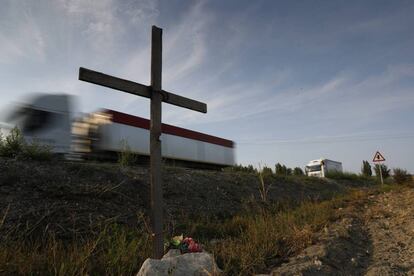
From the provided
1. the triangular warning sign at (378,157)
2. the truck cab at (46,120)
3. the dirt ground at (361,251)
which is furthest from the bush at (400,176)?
the truck cab at (46,120)

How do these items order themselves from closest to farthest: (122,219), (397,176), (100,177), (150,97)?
(150,97) < (122,219) < (100,177) < (397,176)

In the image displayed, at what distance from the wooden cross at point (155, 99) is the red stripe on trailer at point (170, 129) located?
1364cm

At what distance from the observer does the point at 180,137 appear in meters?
22.4

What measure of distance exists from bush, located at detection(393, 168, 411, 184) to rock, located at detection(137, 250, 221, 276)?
782 inches

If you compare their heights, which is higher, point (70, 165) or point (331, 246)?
point (70, 165)

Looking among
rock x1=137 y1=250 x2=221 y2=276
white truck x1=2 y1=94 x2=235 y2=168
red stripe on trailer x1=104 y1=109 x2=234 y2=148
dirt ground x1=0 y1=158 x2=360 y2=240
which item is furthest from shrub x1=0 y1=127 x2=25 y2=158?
red stripe on trailer x1=104 y1=109 x2=234 y2=148

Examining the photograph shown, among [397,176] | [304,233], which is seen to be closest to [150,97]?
[304,233]

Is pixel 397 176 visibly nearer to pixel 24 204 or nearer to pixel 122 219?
pixel 122 219

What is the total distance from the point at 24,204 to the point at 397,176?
68.2 ft

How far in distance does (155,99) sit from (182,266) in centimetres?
199

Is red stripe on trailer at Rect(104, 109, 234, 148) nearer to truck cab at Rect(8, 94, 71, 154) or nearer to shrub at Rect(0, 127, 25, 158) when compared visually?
truck cab at Rect(8, 94, 71, 154)

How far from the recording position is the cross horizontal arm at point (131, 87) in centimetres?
382

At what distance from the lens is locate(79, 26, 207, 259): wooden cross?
401 cm

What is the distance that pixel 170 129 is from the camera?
21781mm
